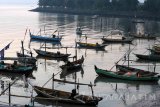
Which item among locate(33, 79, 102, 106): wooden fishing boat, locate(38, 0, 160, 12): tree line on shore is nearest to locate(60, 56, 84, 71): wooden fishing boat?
locate(33, 79, 102, 106): wooden fishing boat

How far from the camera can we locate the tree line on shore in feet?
496

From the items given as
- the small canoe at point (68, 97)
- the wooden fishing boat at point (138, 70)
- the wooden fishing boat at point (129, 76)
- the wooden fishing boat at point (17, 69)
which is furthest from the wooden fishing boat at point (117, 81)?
the small canoe at point (68, 97)

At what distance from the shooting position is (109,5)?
547 feet

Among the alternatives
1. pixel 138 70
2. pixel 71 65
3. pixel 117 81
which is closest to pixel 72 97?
pixel 117 81

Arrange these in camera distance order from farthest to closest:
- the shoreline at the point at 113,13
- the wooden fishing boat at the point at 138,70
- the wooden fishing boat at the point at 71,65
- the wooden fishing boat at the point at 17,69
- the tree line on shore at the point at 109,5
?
the tree line on shore at the point at 109,5
the shoreline at the point at 113,13
the wooden fishing boat at the point at 71,65
the wooden fishing boat at the point at 17,69
the wooden fishing boat at the point at 138,70

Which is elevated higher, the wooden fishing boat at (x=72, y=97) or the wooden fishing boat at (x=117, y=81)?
the wooden fishing boat at (x=72, y=97)

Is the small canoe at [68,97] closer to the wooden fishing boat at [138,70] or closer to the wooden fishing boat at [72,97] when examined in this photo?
the wooden fishing boat at [72,97]

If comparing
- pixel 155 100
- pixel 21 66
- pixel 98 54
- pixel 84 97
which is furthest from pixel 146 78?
pixel 98 54

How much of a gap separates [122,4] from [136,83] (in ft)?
399

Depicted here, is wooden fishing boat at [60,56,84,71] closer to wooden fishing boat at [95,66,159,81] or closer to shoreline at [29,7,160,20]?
wooden fishing boat at [95,66,159,81]

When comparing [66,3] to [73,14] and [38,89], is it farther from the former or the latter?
[38,89]

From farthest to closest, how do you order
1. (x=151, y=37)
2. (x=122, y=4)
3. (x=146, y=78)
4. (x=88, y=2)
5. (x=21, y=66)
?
(x=88, y=2) < (x=122, y=4) < (x=151, y=37) < (x=21, y=66) < (x=146, y=78)

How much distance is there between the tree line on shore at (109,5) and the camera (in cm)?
15129

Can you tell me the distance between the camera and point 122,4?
527 ft
